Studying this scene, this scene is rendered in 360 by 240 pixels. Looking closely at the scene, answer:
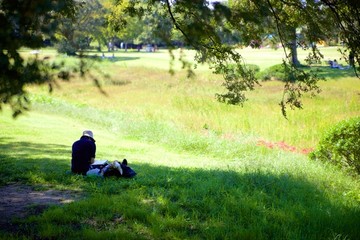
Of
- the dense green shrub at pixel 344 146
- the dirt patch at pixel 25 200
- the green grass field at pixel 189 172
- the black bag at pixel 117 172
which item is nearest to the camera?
the green grass field at pixel 189 172

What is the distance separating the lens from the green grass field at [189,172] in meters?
4.79

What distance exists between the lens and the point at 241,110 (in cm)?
1916

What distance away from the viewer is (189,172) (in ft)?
26.7

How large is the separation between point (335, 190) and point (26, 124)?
13.5 meters

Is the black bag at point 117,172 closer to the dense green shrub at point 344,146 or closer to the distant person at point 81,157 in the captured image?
the distant person at point 81,157

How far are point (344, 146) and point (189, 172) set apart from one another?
11.9ft

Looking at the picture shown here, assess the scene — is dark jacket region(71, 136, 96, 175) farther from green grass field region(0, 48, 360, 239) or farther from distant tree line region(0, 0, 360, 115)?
distant tree line region(0, 0, 360, 115)

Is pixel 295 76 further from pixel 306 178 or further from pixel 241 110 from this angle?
pixel 241 110

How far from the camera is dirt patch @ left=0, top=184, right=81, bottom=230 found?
513cm

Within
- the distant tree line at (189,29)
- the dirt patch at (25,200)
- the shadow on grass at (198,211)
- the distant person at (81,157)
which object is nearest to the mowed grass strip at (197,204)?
the shadow on grass at (198,211)

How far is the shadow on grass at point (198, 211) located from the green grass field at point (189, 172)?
0.02 metres

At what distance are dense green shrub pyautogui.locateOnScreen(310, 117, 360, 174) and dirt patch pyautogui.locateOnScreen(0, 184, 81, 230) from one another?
19.8 feet

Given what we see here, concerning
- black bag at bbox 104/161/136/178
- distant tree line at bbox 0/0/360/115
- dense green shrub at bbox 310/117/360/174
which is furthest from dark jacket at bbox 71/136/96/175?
dense green shrub at bbox 310/117/360/174

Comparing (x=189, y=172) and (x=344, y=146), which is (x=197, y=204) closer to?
(x=189, y=172)
